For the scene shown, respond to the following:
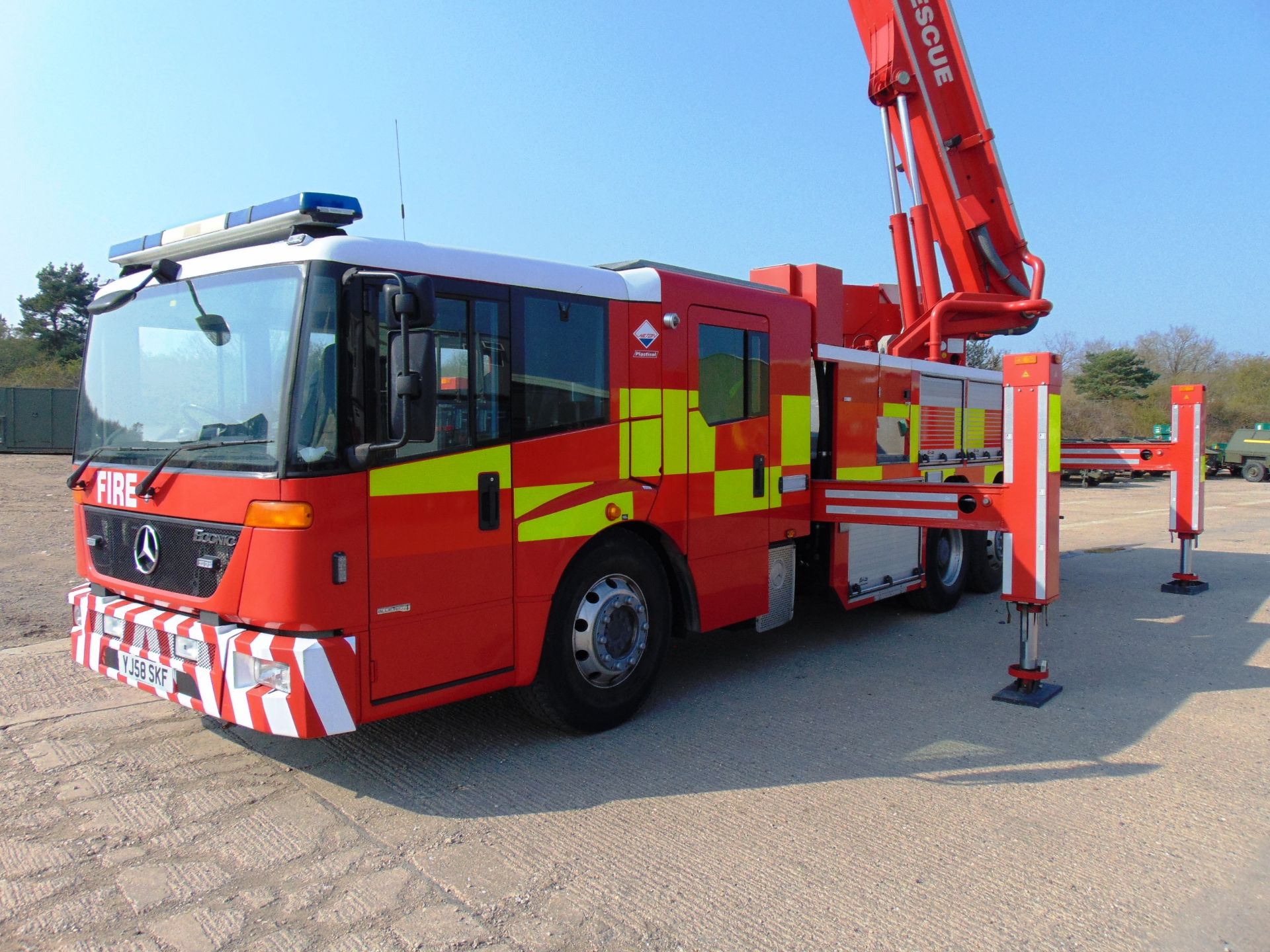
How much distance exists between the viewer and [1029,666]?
5.77 meters

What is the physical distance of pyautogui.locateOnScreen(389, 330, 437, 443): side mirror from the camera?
3.85m

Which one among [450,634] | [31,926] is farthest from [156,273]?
[31,926]

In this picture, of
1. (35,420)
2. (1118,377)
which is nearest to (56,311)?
(35,420)

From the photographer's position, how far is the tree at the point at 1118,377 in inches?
1849

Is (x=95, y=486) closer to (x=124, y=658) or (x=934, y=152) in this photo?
(x=124, y=658)

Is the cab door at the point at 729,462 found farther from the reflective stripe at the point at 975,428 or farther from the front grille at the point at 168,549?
the reflective stripe at the point at 975,428

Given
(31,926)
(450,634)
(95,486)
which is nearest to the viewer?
(31,926)

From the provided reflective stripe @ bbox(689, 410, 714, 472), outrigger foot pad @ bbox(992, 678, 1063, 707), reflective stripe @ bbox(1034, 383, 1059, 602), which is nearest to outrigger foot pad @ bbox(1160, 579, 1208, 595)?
outrigger foot pad @ bbox(992, 678, 1063, 707)

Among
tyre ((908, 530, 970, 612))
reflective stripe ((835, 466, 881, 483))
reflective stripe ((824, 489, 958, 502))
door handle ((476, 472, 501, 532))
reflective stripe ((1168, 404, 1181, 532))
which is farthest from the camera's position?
reflective stripe ((1168, 404, 1181, 532))

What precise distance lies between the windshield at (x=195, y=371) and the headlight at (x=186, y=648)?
0.78 metres

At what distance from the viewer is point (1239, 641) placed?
739 cm

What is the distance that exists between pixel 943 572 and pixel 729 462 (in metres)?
3.68

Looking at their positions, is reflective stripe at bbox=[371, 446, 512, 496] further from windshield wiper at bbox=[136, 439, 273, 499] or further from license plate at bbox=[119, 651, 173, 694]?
license plate at bbox=[119, 651, 173, 694]

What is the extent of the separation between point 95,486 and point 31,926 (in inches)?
90.7
